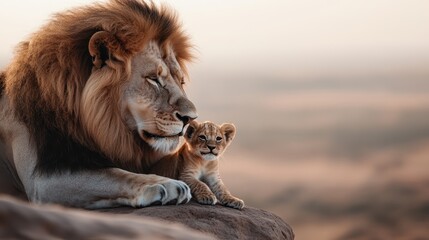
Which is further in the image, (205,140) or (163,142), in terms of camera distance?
(205,140)

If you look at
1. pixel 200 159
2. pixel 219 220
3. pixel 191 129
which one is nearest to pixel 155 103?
pixel 191 129

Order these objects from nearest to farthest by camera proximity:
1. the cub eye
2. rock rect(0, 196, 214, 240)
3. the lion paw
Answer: rock rect(0, 196, 214, 240)
the lion paw
the cub eye

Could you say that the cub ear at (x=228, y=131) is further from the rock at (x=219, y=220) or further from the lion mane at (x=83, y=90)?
the rock at (x=219, y=220)

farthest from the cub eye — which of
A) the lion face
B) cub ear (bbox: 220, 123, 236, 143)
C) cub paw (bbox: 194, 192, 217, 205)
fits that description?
cub paw (bbox: 194, 192, 217, 205)

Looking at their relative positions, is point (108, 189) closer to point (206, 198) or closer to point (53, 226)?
point (206, 198)

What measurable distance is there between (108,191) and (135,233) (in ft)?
9.93

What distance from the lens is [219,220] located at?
3.49 meters

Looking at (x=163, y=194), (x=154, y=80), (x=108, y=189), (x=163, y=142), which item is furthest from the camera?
(x=154, y=80)

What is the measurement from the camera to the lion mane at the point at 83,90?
13.2 feet

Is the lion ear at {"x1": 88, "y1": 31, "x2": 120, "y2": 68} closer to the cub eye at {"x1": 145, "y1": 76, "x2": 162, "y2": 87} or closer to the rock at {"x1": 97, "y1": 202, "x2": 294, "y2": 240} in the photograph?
the cub eye at {"x1": 145, "y1": 76, "x2": 162, "y2": 87}

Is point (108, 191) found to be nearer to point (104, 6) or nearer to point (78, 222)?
point (104, 6)

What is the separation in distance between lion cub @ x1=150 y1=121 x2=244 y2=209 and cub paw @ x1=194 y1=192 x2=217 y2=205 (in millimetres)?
174

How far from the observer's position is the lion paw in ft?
11.4

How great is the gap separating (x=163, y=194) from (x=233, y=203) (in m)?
0.55
